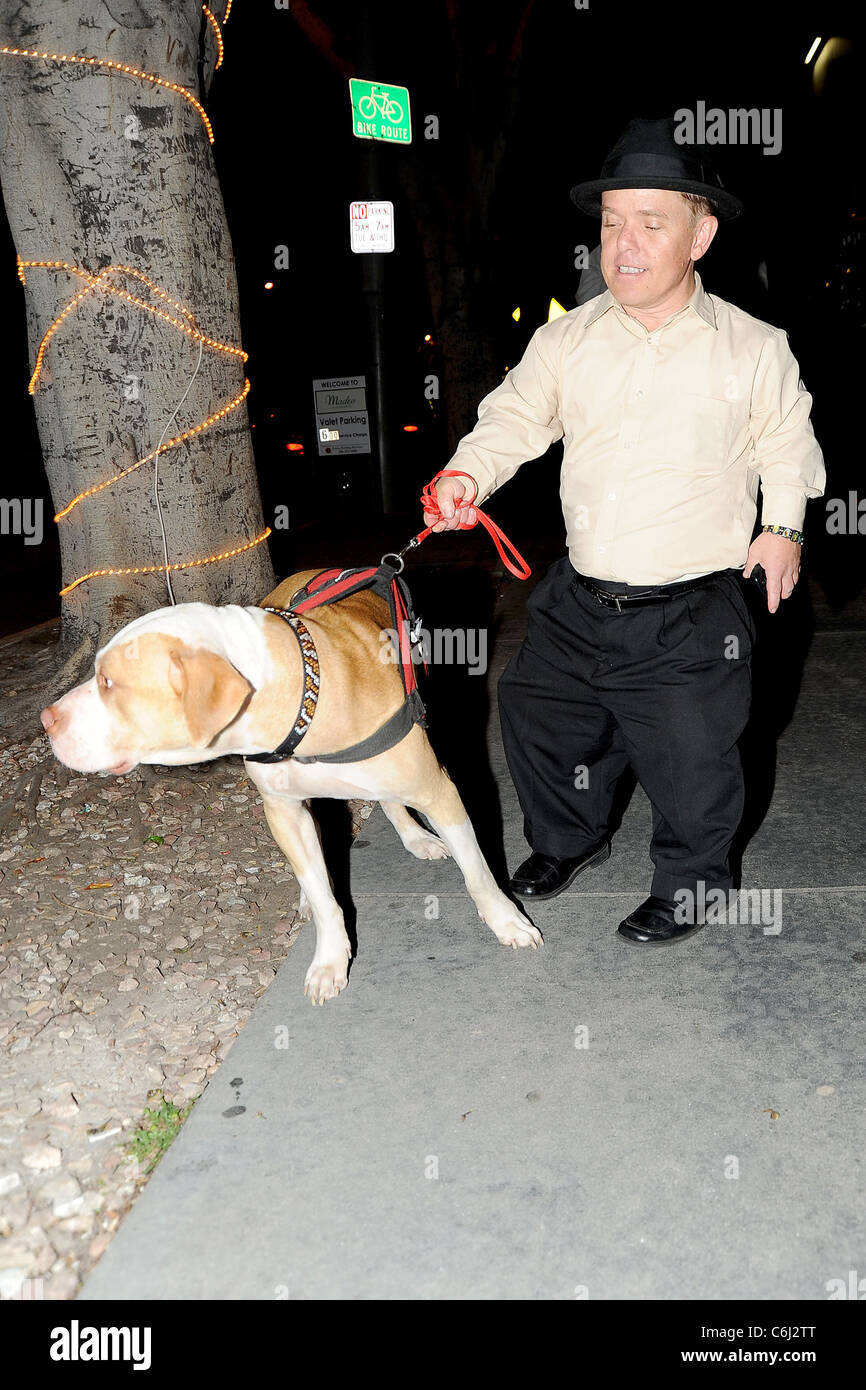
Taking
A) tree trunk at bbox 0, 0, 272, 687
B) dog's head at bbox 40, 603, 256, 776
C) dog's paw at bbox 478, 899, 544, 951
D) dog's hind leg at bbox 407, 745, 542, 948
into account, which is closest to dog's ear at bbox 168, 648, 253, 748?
dog's head at bbox 40, 603, 256, 776

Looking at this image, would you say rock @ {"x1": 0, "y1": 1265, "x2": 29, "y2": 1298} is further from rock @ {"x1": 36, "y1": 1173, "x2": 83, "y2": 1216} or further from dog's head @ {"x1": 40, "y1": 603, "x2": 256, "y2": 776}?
dog's head @ {"x1": 40, "y1": 603, "x2": 256, "y2": 776}

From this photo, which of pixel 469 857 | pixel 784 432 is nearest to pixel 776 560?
pixel 784 432

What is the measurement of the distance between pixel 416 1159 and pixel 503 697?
5.15ft

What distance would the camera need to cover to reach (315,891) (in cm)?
295

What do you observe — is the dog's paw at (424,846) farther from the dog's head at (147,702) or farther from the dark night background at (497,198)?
the dark night background at (497,198)

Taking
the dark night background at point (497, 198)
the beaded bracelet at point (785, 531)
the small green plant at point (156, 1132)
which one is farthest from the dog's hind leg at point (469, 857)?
the dark night background at point (497, 198)

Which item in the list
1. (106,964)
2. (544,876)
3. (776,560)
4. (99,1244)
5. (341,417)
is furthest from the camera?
(341,417)

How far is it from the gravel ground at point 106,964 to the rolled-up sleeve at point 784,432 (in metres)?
2.09

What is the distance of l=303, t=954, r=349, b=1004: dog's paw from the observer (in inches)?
115

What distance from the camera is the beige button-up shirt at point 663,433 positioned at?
2.78 metres

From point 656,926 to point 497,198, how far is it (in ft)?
34.2

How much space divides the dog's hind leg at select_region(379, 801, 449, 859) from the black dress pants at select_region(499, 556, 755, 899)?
46cm

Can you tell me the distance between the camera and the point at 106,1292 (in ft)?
6.52

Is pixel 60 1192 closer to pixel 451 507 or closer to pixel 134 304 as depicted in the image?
pixel 451 507
